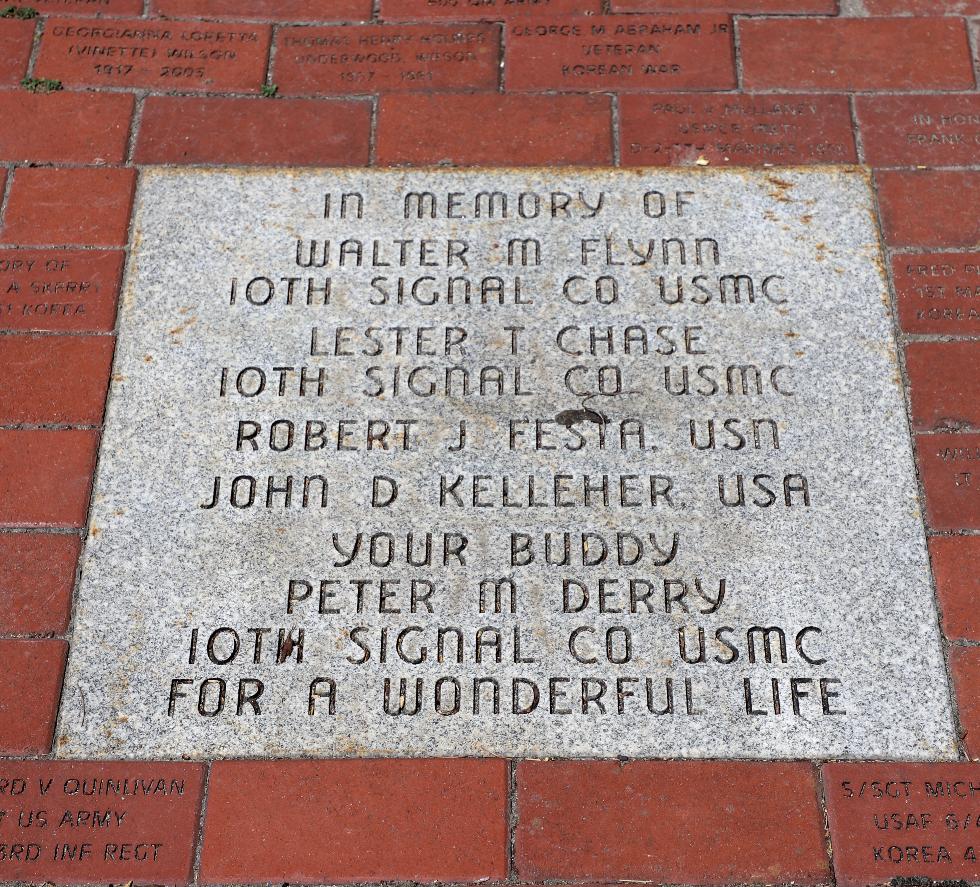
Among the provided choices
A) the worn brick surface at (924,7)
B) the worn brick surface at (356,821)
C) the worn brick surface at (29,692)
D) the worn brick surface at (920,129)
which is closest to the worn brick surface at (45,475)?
the worn brick surface at (29,692)

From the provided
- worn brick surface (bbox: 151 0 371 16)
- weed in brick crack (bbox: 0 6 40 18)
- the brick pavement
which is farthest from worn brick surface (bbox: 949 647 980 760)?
weed in brick crack (bbox: 0 6 40 18)

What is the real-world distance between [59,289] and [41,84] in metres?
0.50

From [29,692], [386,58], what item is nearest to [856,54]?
[386,58]

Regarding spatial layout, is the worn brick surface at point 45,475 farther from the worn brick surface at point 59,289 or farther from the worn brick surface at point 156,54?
the worn brick surface at point 156,54

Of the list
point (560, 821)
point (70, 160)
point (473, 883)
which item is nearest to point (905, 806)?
point (560, 821)

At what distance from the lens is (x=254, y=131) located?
212cm

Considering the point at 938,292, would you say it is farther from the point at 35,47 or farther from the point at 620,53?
the point at 35,47

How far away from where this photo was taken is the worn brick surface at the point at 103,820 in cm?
165

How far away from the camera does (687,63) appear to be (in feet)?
7.18

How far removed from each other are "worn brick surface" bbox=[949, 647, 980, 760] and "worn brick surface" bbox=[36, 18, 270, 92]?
5.67ft

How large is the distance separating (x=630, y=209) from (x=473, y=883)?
125 cm

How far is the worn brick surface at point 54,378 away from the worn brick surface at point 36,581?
0.22 metres

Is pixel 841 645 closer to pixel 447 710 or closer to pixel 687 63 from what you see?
pixel 447 710

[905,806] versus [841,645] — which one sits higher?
[841,645]
